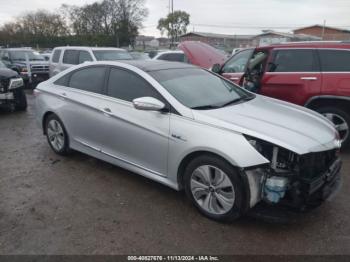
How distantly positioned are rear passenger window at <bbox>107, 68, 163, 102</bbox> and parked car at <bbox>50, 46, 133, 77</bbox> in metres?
6.27

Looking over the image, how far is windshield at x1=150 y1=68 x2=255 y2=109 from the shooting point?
3.57 metres

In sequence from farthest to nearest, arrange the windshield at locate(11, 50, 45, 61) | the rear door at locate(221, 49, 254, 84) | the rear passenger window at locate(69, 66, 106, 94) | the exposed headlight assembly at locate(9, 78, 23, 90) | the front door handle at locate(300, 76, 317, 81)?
the windshield at locate(11, 50, 45, 61)
the exposed headlight assembly at locate(9, 78, 23, 90)
the rear door at locate(221, 49, 254, 84)
the front door handle at locate(300, 76, 317, 81)
the rear passenger window at locate(69, 66, 106, 94)

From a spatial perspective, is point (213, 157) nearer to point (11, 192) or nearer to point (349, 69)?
point (11, 192)

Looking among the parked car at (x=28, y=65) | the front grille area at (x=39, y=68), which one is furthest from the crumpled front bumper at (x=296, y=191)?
the front grille area at (x=39, y=68)

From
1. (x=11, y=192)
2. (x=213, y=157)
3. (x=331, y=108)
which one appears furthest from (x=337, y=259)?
(x=11, y=192)

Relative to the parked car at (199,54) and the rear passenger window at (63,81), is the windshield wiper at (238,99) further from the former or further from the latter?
the parked car at (199,54)

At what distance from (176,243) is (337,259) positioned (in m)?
1.41

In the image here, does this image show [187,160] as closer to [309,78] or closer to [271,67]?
[309,78]

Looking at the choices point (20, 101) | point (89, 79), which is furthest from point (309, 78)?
point (20, 101)

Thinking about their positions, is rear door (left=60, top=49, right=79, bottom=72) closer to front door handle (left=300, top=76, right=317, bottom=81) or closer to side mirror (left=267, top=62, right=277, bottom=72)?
side mirror (left=267, top=62, right=277, bottom=72)

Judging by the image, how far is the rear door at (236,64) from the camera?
668cm

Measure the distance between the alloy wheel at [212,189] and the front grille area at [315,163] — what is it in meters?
0.69

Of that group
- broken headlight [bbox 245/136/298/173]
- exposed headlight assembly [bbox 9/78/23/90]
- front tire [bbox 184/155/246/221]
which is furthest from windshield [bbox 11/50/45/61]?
broken headlight [bbox 245/136/298/173]

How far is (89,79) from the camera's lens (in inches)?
176
